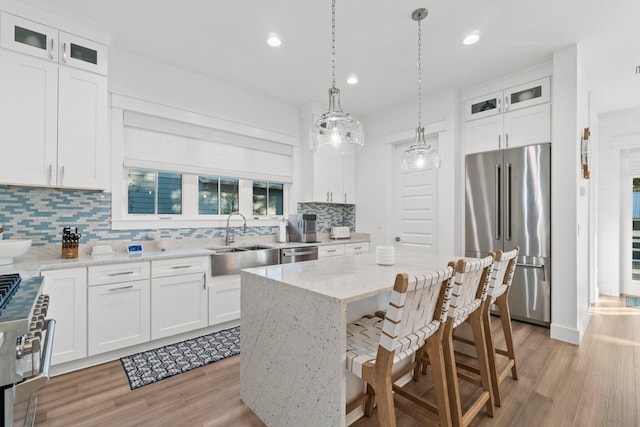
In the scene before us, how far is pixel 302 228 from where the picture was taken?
430cm

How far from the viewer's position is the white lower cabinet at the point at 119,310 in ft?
8.14

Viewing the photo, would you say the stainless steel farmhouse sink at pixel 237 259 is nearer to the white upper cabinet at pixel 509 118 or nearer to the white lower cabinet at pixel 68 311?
the white lower cabinet at pixel 68 311

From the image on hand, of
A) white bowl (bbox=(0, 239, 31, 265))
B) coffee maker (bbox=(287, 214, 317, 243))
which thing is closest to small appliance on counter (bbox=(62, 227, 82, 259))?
white bowl (bbox=(0, 239, 31, 265))

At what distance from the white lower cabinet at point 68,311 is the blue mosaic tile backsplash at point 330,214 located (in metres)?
2.87

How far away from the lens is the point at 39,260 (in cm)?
252

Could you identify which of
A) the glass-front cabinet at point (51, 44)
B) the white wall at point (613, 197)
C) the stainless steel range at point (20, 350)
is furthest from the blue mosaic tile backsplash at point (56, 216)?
the white wall at point (613, 197)

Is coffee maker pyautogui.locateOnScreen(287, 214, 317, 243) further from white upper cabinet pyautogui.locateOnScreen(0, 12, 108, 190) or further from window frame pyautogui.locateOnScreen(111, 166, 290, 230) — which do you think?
white upper cabinet pyautogui.locateOnScreen(0, 12, 108, 190)

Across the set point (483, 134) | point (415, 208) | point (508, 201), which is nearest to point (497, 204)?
point (508, 201)

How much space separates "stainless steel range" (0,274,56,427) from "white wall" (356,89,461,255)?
13.1 feet

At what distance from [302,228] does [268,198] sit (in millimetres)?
687

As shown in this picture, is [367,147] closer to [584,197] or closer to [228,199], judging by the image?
[228,199]

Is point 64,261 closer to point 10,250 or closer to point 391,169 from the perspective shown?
point 10,250

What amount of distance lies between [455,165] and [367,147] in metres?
1.57

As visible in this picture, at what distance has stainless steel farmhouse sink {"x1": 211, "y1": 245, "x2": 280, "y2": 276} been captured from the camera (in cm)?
318
